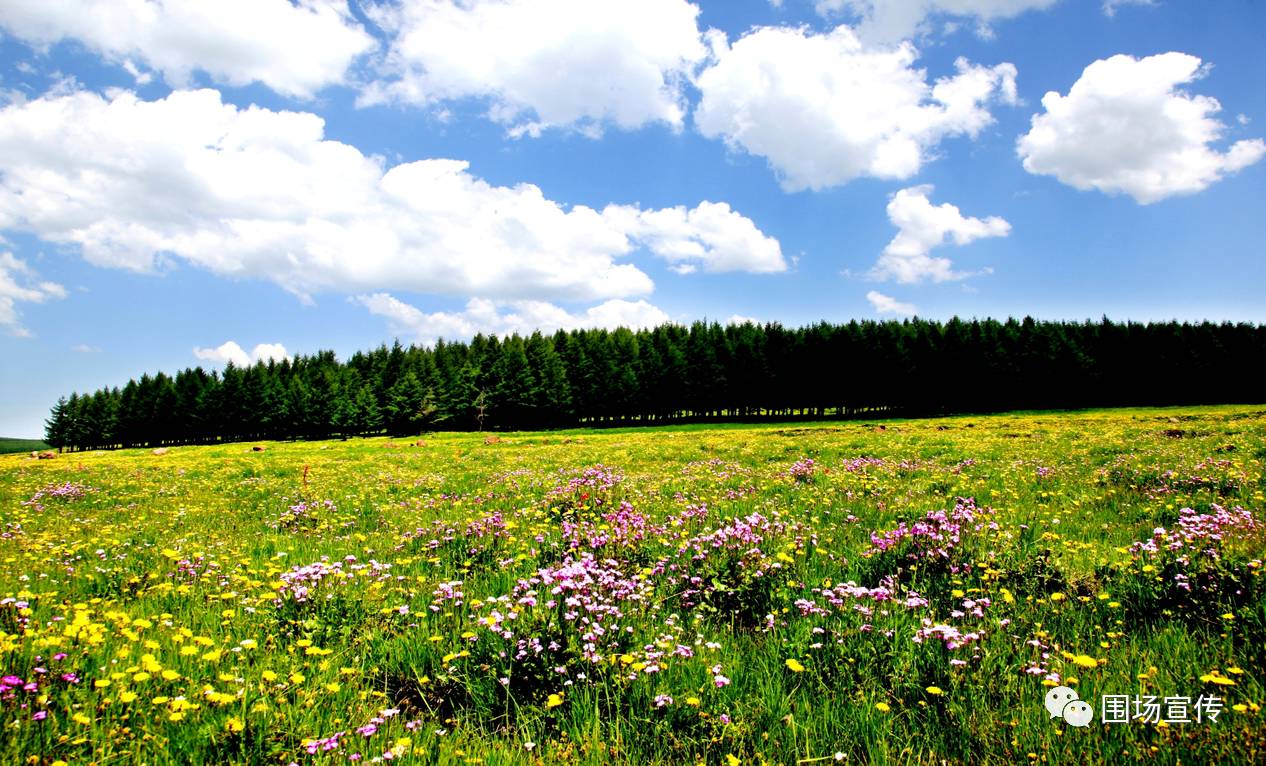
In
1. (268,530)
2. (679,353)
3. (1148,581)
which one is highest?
(679,353)

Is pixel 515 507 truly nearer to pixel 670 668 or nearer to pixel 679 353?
pixel 670 668

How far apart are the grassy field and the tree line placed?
9301 centimetres

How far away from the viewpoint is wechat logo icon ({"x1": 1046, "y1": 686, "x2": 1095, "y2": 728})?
3.34 meters

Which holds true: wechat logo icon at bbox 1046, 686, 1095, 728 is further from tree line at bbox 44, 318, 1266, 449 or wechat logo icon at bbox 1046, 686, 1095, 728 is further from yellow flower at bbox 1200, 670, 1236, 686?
tree line at bbox 44, 318, 1266, 449

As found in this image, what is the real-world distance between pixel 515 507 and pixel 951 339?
343 feet

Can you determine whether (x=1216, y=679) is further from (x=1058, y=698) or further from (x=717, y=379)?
(x=717, y=379)

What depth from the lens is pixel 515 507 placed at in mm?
→ 10648

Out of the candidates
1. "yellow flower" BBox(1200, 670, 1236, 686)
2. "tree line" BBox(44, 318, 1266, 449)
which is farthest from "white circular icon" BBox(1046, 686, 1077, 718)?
"tree line" BBox(44, 318, 1266, 449)

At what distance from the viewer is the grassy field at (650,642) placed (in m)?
3.20

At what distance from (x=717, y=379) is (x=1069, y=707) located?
98331mm

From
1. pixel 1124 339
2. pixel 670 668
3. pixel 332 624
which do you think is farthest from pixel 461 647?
pixel 1124 339

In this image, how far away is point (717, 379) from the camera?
101 m

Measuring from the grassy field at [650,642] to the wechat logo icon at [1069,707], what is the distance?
2.9 inches

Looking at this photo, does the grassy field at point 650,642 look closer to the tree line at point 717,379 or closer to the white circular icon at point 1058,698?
the white circular icon at point 1058,698
